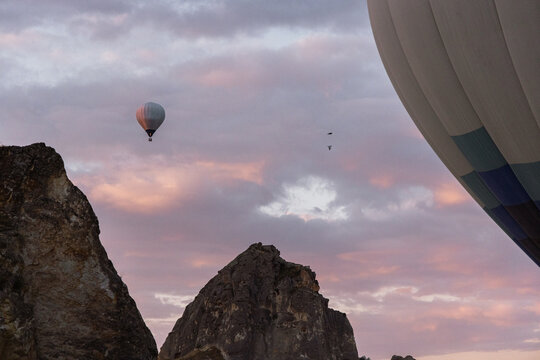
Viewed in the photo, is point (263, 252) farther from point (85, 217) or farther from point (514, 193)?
point (85, 217)

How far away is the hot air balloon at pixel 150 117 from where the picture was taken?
1735 inches

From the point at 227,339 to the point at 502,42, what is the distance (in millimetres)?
36839

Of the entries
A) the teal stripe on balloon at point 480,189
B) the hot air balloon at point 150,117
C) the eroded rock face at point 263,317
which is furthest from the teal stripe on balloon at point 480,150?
the eroded rock face at point 263,317

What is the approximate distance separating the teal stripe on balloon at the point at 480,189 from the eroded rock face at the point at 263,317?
96.3 feet

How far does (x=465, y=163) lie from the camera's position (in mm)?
21594

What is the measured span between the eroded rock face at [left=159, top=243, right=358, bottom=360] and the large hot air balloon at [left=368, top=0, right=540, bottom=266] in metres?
30.3

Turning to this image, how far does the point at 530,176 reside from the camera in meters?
18.8

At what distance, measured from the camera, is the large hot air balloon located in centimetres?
1695

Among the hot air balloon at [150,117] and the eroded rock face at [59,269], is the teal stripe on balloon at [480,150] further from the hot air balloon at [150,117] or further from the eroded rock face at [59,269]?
the hot air balloon at [150,117]

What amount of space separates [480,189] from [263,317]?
107 feet

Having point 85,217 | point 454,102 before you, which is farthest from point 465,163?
point 85,217

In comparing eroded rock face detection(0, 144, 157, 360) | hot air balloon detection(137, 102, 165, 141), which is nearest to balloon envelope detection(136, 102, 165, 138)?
hot air balloon detection(137, 102, 165, 141)

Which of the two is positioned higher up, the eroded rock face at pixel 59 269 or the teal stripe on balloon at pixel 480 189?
the teal stripe on balloon at pixel 480 189

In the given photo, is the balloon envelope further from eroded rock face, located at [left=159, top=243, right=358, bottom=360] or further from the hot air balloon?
eroded rock face, located at [left=159, top=243, right=358, bottom=360]
